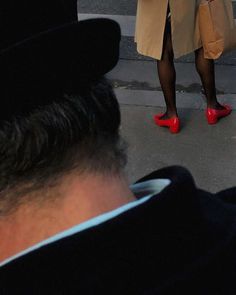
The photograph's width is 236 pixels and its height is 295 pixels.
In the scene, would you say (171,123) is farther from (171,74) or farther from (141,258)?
(141,258)

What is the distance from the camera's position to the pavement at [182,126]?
4.30 m

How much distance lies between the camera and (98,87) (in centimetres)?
130

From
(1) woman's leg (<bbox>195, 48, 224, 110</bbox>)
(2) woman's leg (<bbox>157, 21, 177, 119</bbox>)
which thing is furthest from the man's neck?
(1) woman's leg (<bbox>195, 48, 224, 110</bbox>)

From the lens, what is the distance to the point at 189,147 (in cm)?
448

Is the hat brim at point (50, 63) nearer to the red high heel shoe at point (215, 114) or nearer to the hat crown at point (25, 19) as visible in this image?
the hat crown at point (25, 19)

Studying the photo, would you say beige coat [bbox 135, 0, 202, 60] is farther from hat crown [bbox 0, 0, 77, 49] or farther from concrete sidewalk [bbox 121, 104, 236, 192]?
hat crown [bbox 0, 0, 77, 49]

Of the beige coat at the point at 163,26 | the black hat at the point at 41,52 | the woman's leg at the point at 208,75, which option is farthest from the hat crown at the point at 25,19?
the woman's leg at the point at 208,75

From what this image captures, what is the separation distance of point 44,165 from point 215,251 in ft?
1.16

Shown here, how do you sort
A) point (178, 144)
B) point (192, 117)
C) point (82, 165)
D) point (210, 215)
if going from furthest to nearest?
point (192, 117), point (178, 144), point (210, 215), point (82, 165)

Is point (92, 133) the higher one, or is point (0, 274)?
point (92, 133)

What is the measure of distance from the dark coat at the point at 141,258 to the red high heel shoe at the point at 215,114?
11.3 feet

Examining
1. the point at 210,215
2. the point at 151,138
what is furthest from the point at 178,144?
the point at 210,215

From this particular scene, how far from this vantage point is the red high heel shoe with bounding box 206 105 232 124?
15.3 feet

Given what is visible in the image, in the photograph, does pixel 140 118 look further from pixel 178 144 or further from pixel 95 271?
pixel 95 271
